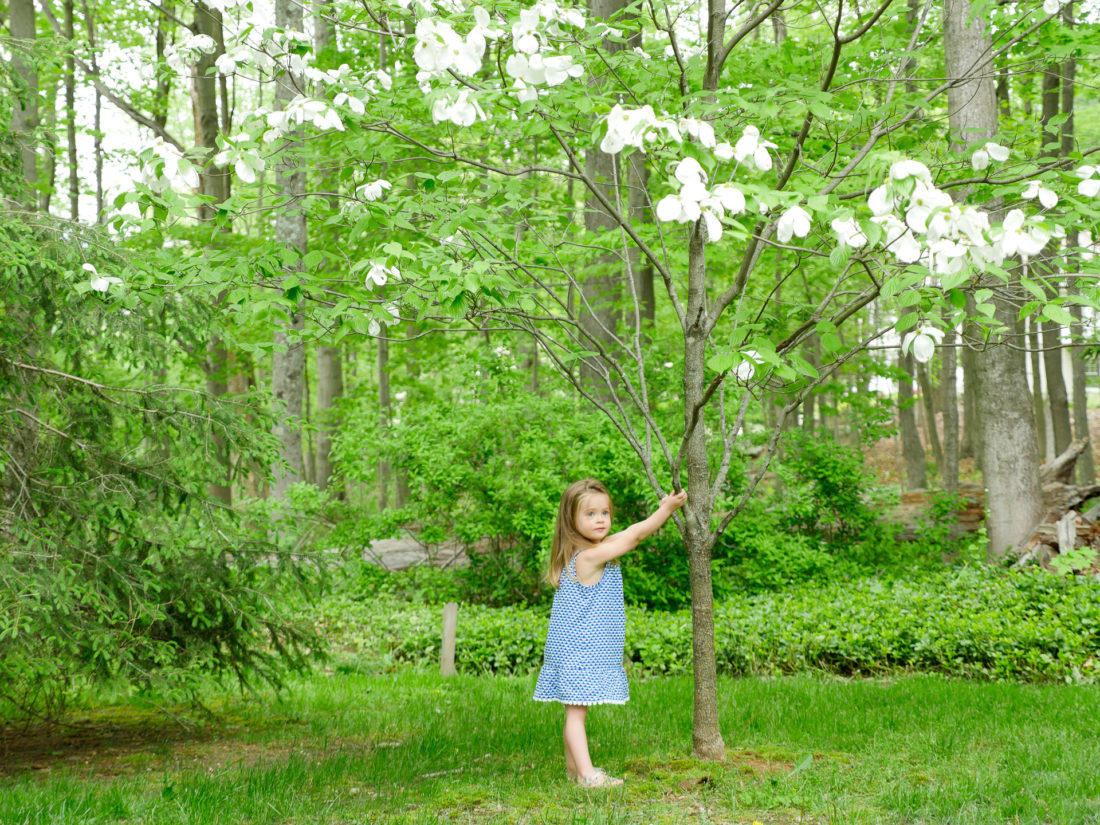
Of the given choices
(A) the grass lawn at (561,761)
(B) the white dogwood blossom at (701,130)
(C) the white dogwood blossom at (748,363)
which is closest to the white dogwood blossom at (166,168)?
(B) the white dogwood blossom at (701,130)

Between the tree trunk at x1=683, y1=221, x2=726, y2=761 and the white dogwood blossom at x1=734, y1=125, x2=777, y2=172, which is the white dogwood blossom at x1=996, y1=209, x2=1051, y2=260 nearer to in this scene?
the white dogwood blossom at x1=734, y1=125, x2=777, y2=172

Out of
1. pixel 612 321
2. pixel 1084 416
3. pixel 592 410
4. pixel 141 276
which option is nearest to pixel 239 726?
pixel 141 276

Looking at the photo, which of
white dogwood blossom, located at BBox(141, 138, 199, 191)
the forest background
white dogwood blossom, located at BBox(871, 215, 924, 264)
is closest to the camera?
white dogwood blossom, located at BBox(871, 215, 924, 264)

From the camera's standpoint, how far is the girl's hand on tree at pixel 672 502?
13.1 feet

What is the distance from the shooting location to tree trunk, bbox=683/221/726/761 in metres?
4.31

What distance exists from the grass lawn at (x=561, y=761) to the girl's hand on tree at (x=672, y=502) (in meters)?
1.21

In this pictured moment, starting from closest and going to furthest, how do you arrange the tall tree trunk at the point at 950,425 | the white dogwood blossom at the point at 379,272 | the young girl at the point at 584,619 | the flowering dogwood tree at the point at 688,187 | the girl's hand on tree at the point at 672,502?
1. the flowering dogwood tree at the point at 688,187
2. the white dogwood blossom at the point at 379,272
3. the girl's hand on tree at the point at 672,502
4. the young girl at the point at 584,619
5. the tall tree trunk at the point at 950,425

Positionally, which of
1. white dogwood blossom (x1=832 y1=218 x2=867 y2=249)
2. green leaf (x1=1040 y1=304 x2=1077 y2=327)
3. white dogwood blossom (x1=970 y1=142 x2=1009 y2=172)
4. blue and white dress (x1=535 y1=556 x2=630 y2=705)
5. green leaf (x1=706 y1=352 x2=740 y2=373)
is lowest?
blue and white dress (x1=535 y1=556 x2=630 y2=705)

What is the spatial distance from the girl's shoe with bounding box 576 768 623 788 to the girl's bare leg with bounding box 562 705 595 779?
0.06 ft

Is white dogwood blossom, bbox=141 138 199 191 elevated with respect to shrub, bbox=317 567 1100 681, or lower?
elevated

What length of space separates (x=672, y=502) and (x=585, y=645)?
788 millimetres

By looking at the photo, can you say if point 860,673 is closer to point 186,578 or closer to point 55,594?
point 186,578

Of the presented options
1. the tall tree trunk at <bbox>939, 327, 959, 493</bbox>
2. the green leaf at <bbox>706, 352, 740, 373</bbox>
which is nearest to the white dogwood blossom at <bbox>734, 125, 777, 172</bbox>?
the green leaf at <bbox>706, 352, 740, 373</bbox>

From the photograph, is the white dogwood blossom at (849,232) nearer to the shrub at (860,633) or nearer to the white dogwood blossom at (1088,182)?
the white dogwood blossom at (1088,182)
